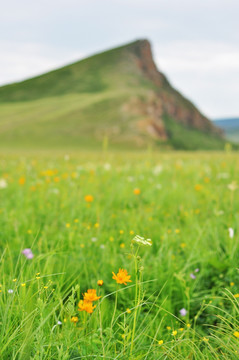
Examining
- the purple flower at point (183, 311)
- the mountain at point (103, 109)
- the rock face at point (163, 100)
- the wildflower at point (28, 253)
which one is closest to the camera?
the purple flower at point (183, 311)

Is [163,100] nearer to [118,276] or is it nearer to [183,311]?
[183,311]

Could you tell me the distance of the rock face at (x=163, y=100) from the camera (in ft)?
327

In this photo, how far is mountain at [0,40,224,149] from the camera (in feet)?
237

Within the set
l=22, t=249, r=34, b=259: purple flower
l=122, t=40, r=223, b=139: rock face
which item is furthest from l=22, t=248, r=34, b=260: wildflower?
l=122, t=40, r=223, b=139: rock face

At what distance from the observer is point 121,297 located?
8.20ft

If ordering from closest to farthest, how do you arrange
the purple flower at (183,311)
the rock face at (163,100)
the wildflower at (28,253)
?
the purple flower at (183,311), the wildflower at (28,253), the rock face at (163,100)

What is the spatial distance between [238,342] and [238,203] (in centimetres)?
340

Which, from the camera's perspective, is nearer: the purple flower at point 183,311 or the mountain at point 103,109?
the purple flower at point 183,311

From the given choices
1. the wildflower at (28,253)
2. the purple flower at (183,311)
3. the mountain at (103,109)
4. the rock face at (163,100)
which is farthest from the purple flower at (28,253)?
the rock face at (163,100)

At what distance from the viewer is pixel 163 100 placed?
112 m

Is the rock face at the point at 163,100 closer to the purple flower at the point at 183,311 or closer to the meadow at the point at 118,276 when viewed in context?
the meadow at the point at 118,276

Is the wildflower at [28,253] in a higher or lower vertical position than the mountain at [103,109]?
higher

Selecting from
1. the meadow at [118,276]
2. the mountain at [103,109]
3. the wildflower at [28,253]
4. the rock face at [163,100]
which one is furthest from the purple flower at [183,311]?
the rock face at [163,100]

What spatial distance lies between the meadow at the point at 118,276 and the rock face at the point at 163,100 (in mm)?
82964
